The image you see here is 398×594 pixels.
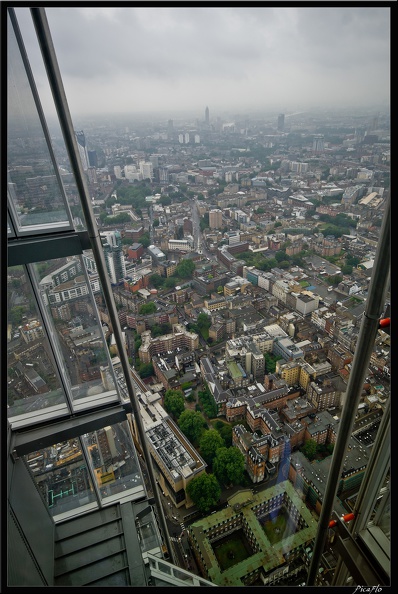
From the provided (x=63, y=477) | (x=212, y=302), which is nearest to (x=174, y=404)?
(x=212, y=302)

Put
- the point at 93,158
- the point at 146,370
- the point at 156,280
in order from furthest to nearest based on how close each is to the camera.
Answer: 1. the point at 156,280
2. the point at 146,370
3. the point at 93,158

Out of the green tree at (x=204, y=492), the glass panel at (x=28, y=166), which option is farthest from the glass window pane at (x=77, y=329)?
the green tree at (x=204, y=492)

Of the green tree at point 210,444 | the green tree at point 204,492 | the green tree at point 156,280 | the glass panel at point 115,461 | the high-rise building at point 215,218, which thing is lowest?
the green tree at point 204,492

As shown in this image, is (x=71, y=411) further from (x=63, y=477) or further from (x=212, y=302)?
(x=212, y=302)

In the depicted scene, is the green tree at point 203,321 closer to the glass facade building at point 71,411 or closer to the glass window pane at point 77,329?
the glass facade building at point 71,411

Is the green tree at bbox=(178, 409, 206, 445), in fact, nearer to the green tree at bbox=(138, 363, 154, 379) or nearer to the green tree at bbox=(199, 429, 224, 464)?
the green tree at bbox=(199, 429, 224, 464)

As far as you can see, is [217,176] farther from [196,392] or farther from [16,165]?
[16,165]
